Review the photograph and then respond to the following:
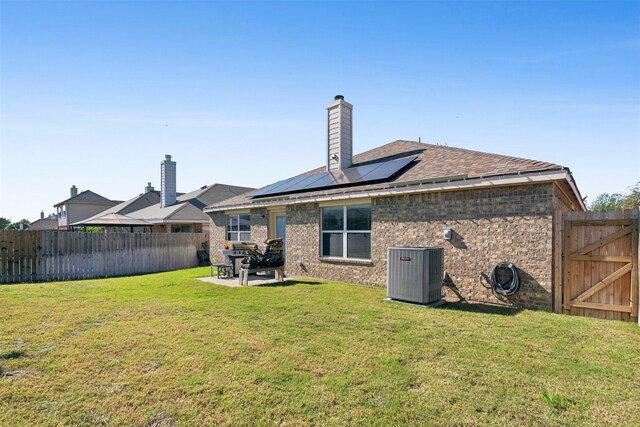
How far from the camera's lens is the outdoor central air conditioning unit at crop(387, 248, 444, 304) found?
7.34 meters

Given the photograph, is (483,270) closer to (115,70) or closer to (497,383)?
(497,383)

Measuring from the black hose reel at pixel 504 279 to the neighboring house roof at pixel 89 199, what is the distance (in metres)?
42.3

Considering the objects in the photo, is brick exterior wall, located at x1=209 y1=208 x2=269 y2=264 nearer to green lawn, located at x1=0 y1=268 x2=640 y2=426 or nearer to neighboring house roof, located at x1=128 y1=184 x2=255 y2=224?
neighboring house roof, located at x1=128 y1=184 x2=255 y2=224

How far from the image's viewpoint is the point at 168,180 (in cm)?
2495

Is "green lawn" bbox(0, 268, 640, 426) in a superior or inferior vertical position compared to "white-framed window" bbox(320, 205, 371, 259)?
inferior

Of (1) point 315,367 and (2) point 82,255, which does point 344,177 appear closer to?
(1) point 315,367

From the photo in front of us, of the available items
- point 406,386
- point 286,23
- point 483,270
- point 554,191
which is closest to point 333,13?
point 286,23

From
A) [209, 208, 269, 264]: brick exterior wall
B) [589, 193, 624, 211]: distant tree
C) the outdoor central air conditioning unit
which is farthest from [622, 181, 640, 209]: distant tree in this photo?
[209, 208, 269, 264]: brick exterior wall

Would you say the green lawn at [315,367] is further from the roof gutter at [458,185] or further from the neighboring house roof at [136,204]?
the neighboring house roof at [136,204]

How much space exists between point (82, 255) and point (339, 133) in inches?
471

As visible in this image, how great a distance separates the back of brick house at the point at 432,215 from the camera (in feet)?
23.3

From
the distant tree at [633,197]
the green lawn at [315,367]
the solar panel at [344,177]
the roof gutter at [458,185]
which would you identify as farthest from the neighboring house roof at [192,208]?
the distant tree at [633,197]

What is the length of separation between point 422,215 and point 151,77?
31.1 feet

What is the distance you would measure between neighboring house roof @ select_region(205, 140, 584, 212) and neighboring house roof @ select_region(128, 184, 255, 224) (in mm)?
9869
